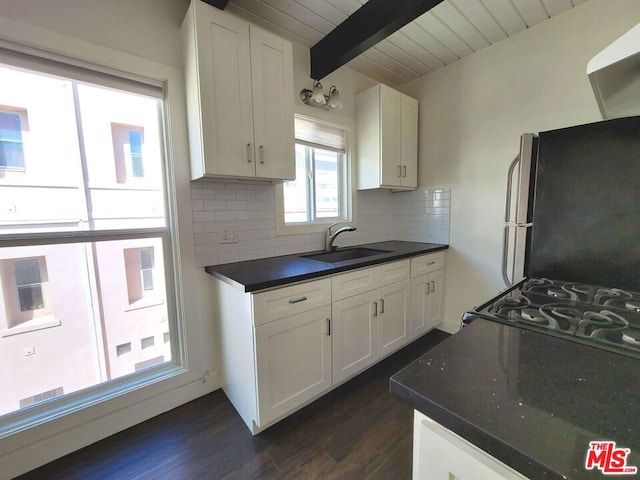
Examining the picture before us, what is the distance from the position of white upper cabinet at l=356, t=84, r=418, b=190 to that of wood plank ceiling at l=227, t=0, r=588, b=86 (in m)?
0.33

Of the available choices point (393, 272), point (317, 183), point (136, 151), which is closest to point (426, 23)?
point (317, 183)

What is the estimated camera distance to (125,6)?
1.50 m

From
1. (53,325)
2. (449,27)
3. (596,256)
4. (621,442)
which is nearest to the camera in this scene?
(621,442)

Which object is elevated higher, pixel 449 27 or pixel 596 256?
pixel 449 27

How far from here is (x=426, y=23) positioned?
1.99 m

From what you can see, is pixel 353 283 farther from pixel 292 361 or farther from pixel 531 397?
pixel 531 397

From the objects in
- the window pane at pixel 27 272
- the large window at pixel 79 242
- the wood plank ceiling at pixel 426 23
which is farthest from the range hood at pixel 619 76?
the window pane at pixel 27 272

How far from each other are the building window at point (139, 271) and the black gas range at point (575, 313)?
1.77 metres

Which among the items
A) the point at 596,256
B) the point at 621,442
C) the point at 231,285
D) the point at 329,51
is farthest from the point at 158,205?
the point at 596,256

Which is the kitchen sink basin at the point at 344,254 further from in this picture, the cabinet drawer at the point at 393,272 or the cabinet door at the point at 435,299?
the cabinet door at the point at 435,299

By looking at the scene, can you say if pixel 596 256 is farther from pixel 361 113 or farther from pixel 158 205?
pixel 158 205

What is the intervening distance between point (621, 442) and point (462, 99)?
274cm

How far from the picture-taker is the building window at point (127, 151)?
5.21 ft

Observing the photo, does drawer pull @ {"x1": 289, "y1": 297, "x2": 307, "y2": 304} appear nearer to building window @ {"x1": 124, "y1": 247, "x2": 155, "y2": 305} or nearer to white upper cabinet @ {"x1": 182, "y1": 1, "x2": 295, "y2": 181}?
white upper cabinet @ {"x1": 182, "y1": 1, "x2": 295, "y2": 181}
